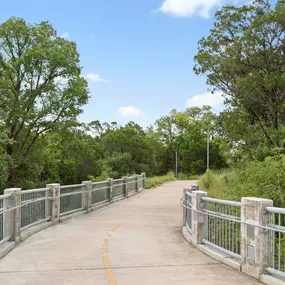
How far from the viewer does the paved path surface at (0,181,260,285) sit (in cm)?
689

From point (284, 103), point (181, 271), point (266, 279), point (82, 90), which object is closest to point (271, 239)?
point (266, 279)

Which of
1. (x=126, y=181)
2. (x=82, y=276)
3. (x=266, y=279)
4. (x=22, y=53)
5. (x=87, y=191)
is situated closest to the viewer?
(x=266, y=279)

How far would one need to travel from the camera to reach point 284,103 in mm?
22844

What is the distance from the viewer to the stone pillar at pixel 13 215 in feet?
32.0

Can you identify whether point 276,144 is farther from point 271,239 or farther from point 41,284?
point 41,284

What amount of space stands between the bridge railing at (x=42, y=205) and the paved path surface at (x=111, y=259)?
37 centimetres

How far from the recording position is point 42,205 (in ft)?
42.8

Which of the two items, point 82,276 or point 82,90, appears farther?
point 82,90

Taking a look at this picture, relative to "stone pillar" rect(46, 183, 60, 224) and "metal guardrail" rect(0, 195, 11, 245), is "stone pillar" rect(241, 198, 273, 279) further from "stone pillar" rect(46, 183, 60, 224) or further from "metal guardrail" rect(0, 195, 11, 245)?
"stone pillar" rect(46, 183, 60, 224)

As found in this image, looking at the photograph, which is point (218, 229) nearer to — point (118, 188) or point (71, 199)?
point (71, 199)

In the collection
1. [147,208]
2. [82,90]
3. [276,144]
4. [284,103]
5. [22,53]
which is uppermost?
[22,53]

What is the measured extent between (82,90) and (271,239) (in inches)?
1134

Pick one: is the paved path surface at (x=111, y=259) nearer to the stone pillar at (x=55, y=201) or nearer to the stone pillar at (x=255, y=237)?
the stone pillar at (x=255, y=237)

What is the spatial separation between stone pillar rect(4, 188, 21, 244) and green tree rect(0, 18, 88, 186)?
21.8m
